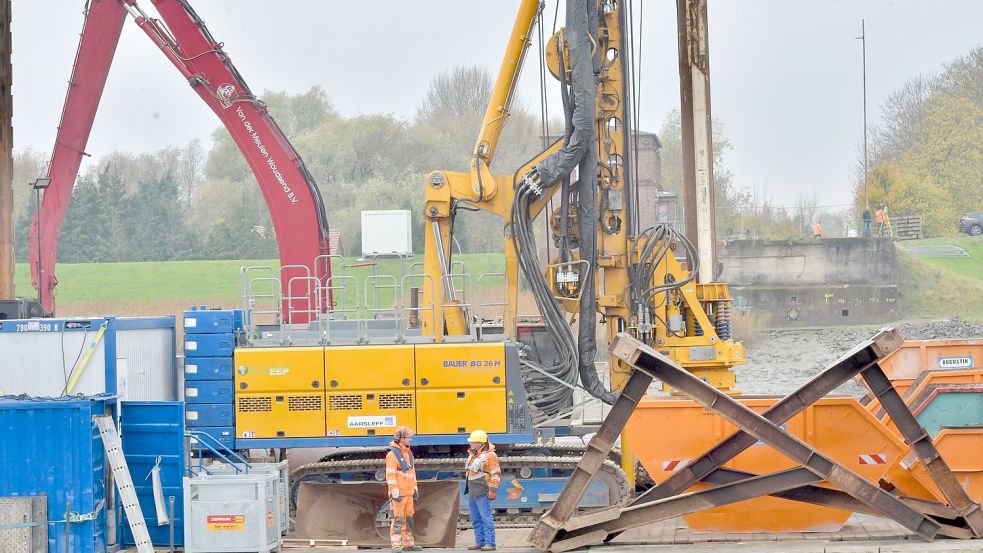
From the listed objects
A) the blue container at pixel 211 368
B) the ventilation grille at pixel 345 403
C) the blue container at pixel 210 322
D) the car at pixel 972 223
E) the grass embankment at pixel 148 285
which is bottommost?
the ventilation grille at pixel 345 403

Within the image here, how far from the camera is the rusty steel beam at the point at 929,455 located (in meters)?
11.4

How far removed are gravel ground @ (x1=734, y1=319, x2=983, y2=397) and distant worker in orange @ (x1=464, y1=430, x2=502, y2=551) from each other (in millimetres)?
20386

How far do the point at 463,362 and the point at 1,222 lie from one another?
11.5 meters

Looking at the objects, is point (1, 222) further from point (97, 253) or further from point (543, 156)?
point (97, 253)

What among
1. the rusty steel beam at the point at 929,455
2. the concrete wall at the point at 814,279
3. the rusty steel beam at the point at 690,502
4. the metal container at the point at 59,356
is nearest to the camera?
the rusty steel beam at the point at 929,455

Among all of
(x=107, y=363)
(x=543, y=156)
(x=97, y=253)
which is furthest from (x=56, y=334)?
(x=97, y=253)

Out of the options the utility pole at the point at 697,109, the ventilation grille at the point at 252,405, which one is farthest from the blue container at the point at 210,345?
the utility pole at the point at 697,109

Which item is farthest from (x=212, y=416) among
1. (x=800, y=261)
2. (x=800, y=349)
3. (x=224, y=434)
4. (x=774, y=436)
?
(x=800, y=261)

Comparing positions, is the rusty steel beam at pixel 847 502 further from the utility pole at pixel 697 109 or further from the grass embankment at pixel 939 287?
the grass embankment at pixel 939 287

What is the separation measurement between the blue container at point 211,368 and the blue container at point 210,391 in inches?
2.5

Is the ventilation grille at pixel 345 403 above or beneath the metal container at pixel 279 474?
above

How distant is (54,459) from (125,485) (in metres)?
0.77

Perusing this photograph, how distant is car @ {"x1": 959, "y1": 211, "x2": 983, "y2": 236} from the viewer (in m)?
59.9

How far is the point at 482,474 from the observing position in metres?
12.1
